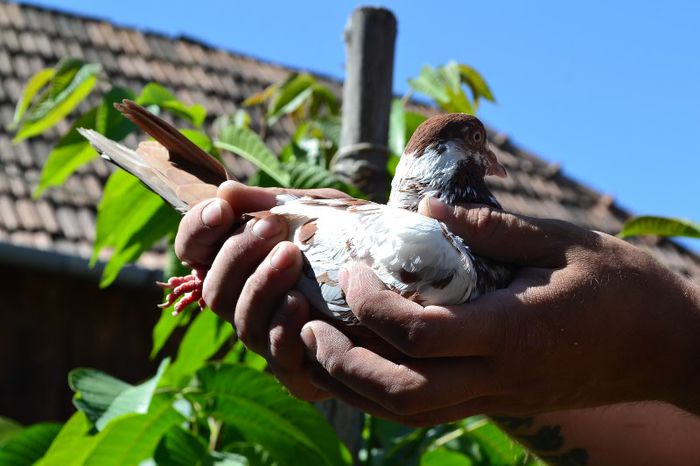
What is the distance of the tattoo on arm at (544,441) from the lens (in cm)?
188

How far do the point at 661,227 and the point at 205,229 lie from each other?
48.1 inches

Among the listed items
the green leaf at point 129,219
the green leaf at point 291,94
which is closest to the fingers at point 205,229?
the green leaf at point 129,219

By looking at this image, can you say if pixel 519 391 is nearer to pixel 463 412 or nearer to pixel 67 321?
pixel 463 412

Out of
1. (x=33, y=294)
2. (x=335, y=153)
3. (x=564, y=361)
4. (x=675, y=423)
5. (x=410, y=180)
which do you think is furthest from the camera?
(x=33, y=294)

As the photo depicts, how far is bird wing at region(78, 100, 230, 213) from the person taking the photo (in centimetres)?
180

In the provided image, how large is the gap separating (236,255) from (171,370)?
803mm

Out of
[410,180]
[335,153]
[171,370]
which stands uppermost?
[335,153]

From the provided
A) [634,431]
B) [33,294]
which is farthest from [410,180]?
[33,294]

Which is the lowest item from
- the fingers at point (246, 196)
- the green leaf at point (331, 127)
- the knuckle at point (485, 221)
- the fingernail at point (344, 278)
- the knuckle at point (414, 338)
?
the knuckle at point (414, 338)

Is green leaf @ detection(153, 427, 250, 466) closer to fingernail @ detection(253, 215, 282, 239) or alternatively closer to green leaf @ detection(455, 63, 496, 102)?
fingernail @ detection(253, 215, 282, 239)

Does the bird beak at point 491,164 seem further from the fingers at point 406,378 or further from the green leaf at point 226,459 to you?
the green leaf at point 226,459

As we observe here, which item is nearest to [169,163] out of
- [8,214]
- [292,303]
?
[292,303]

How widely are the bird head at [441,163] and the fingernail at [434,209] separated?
0.12 metres

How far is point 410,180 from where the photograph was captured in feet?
6.09
